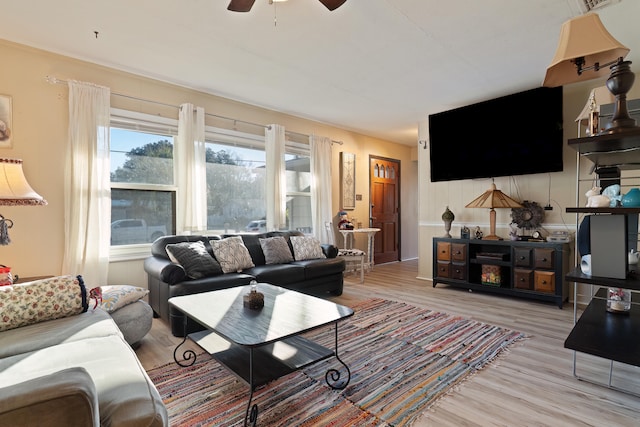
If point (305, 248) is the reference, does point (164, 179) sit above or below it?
above

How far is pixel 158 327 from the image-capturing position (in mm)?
3064

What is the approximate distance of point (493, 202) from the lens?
13.6 feet

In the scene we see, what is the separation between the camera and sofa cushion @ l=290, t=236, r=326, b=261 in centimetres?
423

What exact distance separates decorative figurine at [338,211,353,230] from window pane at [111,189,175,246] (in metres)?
2.72

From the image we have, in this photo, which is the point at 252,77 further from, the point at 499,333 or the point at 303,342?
the point at 499,333

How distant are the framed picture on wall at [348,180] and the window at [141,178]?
293cm

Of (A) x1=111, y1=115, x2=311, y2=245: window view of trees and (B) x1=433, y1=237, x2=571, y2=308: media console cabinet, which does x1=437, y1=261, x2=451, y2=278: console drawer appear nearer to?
(B) x1=433, y1=237, x2=571, y2=308: media console cabinet

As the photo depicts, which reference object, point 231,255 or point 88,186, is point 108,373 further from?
point 88,186

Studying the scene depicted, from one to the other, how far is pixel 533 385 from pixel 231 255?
2815mm

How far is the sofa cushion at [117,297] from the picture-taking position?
237 centimetres

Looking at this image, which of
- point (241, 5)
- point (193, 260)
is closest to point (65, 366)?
point (193, 260)

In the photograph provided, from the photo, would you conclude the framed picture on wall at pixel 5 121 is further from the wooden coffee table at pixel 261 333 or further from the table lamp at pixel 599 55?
the table lamp at pixel 599 55

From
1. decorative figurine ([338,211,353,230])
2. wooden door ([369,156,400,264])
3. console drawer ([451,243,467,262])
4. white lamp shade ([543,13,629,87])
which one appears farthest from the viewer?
wooden door ([369,156,400,264])

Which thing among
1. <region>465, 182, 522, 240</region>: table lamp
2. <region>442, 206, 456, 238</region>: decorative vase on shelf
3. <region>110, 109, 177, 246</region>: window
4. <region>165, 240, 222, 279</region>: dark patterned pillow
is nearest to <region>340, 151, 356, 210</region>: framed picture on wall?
<region>442, 206, 456, 238</region>: decorative vase on shelf
